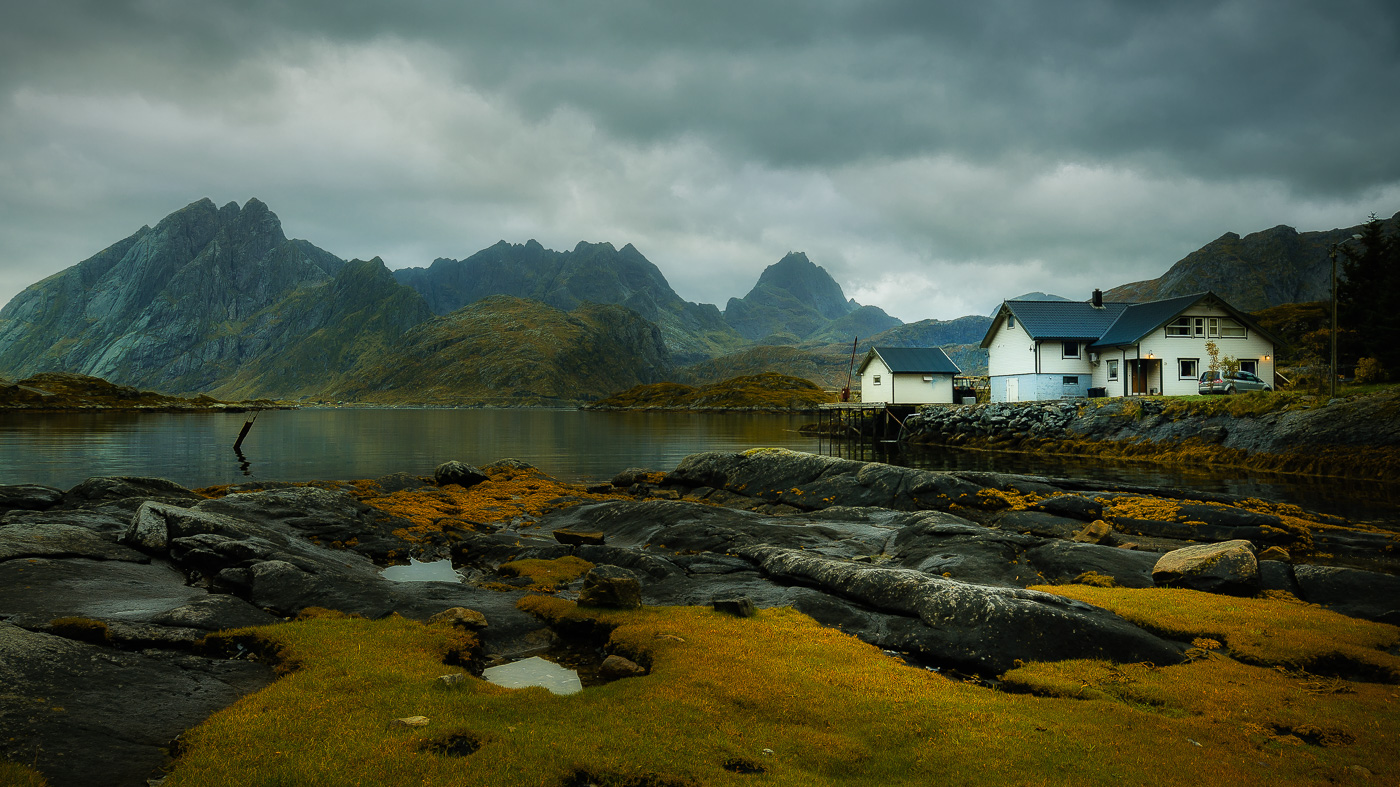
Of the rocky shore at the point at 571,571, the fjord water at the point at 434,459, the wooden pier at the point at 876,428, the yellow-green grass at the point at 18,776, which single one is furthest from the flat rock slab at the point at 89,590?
the wooden pier at the point at 876,428

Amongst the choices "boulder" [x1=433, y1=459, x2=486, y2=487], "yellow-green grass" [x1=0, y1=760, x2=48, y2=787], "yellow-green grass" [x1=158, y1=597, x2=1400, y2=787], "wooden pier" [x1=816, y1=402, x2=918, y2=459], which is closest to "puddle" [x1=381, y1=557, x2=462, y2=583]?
"yellow-green grass" [x1=158, y1=597, x2=1400, y2=787]

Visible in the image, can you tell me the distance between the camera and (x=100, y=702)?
9117 mm

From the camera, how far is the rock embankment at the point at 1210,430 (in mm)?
42219

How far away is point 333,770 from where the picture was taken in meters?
7.68

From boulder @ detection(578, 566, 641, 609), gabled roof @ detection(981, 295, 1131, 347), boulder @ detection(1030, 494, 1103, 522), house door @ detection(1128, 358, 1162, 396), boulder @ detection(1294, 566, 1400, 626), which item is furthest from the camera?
gabled roof @ detection(981, 295, 1131, 347)

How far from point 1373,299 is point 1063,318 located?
2735 cm

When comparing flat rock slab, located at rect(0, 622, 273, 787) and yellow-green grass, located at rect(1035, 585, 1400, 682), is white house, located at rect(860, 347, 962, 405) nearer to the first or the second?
yellow-green grass, located at rect(1035, 585, 1400, 682)

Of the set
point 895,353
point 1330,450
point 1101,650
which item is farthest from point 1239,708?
point 895,353

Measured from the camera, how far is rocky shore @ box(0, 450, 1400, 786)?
999 cm

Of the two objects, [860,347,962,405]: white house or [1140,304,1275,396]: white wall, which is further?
[860,347,962,405]: white house

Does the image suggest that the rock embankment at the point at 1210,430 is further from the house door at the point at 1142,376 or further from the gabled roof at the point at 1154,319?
the gabled roof at the point at 1154,319

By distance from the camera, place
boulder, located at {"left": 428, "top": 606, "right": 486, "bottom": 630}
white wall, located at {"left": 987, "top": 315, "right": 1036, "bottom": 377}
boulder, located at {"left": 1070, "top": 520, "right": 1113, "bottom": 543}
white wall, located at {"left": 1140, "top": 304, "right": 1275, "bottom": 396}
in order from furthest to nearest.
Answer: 1. white wall, located at {"left": 987, "top": 315, "right": 1036, "bottom": 377}
2. white wall, located at {"left": 1140, "top": 304, "right": 1275, "bottom": 396}
3. boulder, located at {"left": 1070, "top": 520, "right": 1113, "bottom": 543}
4. boulder, located at {"left": 428, "top": 606, "right": 486, "bottom": 630}

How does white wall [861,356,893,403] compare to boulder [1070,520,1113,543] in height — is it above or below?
above

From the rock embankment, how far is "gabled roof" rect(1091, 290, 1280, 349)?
8.20 m
